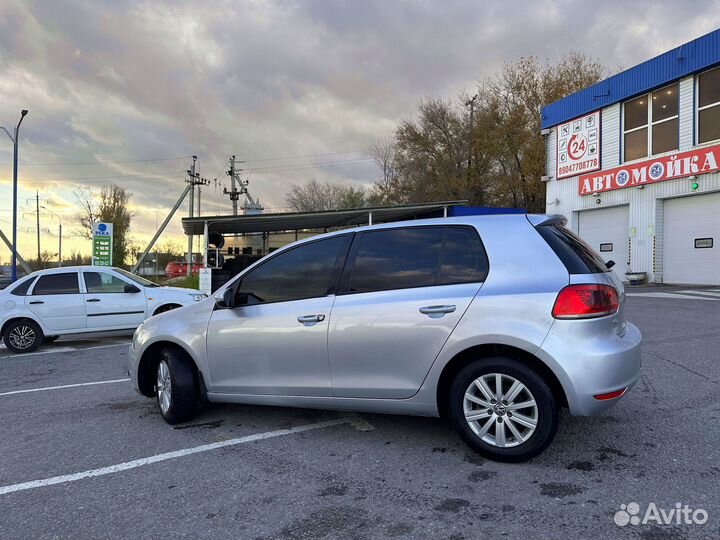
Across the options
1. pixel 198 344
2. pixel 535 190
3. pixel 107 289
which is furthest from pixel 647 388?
pixel 535 190

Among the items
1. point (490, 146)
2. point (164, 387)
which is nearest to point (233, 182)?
point (490, 146)

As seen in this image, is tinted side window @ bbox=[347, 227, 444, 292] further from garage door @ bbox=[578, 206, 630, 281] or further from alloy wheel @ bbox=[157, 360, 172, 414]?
garage door @ bbox=[578, 206, 630, 281]

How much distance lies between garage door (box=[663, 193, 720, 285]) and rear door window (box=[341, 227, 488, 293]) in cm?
1737

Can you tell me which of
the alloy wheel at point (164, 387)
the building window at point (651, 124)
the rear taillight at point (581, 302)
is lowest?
the alloy wheel at point (164, 387)

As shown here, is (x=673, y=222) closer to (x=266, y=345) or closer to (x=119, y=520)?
(x=266, y=345)

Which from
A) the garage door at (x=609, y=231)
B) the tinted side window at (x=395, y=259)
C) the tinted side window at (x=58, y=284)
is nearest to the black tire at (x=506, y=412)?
the tinted side window at (x=395, y=259)

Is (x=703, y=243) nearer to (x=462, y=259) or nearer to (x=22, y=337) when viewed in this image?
(x=462, y=259)

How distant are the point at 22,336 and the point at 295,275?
24.8 feet

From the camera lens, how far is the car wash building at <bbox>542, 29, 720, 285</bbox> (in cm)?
1681

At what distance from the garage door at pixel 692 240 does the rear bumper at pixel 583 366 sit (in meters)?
17.2

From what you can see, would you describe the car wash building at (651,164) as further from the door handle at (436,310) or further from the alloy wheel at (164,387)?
the alloy wheel at (164,387)

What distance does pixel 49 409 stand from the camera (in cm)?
501

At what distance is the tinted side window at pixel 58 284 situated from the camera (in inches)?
360

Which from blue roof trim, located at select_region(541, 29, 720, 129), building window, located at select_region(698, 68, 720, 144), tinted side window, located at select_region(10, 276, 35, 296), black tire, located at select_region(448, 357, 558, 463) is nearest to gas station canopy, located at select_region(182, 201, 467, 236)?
blue roof trim, located at select_region(541, 29, 720, 129)
